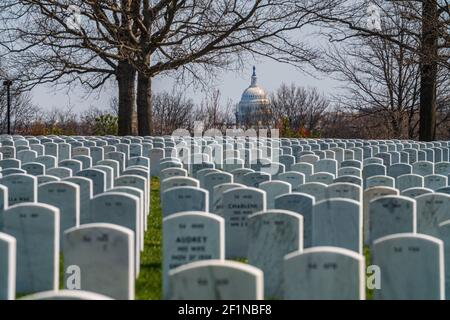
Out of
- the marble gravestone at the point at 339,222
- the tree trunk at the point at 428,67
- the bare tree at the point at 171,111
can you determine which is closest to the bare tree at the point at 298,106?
the bare tree at the point at 171,111

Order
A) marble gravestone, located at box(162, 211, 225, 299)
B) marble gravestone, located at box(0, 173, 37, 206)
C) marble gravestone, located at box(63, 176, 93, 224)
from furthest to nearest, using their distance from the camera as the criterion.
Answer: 1. marble gravestone, located at box(63, 176, 93, 224)
2. marble gravestone, located at box(0, 173, 37, 206)
3. marble gravestone, located at box(162, 211, 225, 299)

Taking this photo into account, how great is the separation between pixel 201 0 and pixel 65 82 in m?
5.79

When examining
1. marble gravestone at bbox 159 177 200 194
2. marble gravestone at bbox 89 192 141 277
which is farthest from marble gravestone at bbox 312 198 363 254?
marble gravestone at bbox 159 177 200 194

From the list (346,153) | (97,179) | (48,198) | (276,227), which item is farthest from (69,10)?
(276,227)

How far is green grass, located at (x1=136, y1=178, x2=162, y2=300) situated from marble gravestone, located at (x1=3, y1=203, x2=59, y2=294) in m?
0.86

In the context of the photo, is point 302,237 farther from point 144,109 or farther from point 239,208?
point 144,109

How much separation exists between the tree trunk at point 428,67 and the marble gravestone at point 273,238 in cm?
2000

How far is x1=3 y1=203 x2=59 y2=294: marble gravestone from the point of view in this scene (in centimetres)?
815

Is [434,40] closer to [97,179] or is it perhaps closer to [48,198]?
[97,179]

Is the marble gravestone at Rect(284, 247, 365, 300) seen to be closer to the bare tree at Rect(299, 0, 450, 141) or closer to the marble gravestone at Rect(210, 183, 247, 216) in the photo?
the marble gravestone at Rect(210, 183, 247, 216)

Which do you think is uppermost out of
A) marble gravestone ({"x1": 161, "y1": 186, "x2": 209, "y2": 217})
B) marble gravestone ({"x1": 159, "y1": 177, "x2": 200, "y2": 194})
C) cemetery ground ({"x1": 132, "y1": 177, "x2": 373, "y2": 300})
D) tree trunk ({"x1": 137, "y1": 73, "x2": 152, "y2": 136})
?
tree trunk ({"x1": 137, "y1": 73, "x2": 152, "y2": 136})

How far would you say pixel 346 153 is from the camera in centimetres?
2050
